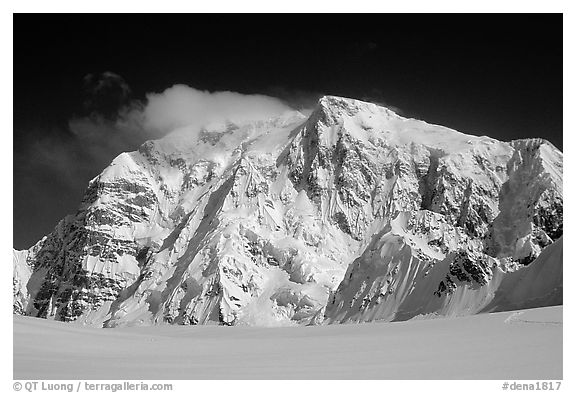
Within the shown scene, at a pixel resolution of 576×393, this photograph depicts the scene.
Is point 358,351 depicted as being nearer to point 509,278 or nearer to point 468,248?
point 509,278

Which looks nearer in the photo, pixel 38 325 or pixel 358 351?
pixel 358 351

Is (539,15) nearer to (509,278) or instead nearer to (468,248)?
(509,278)

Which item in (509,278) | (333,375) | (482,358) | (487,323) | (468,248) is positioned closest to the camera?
(333,375)

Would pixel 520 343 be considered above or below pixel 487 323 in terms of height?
above

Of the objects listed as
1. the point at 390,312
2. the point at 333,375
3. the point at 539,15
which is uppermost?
the point at 539,15
